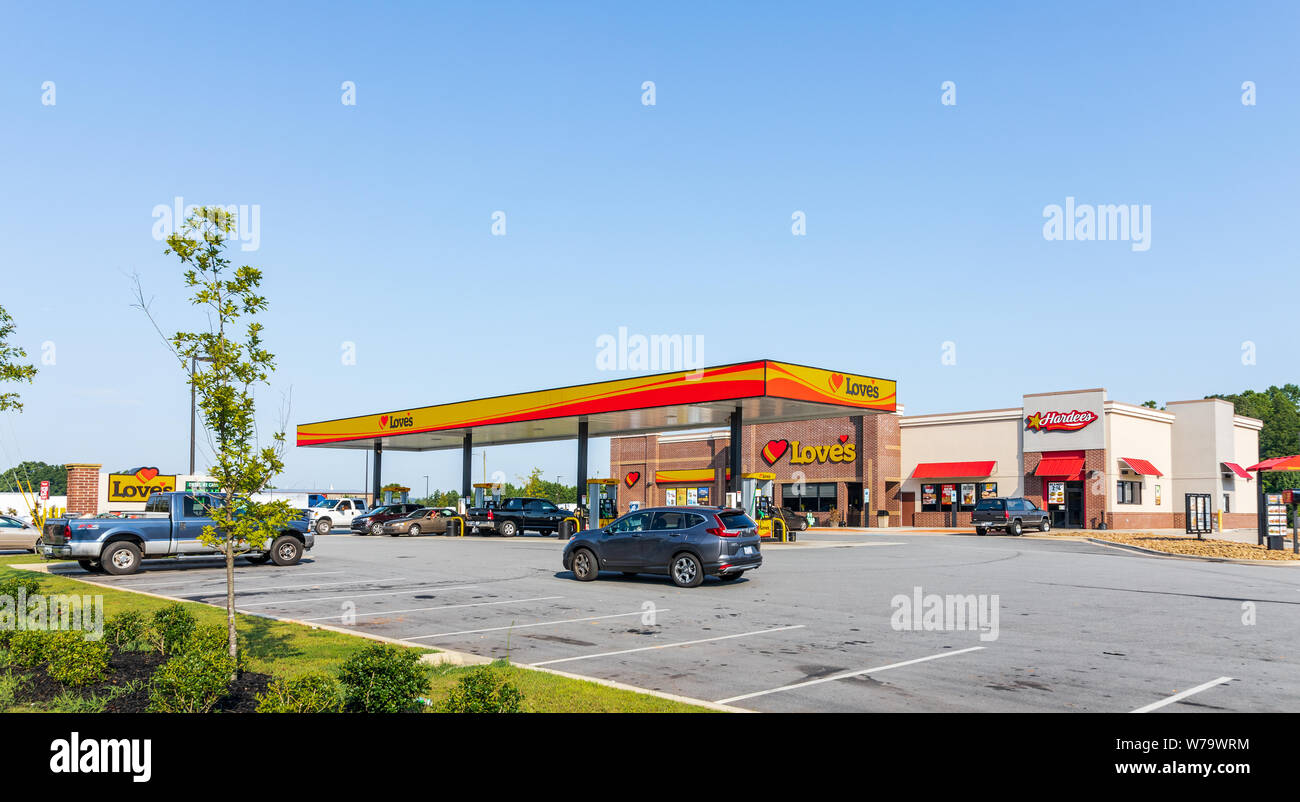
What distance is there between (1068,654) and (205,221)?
417 inches

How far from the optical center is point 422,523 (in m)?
42.8

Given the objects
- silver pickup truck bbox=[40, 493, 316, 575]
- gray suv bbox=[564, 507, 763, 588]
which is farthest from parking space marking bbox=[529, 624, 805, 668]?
silver pickup truck bbox=[40, 493, 316, 575]

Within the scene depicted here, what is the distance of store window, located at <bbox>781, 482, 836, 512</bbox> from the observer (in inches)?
2341

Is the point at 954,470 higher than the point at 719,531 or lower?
higher

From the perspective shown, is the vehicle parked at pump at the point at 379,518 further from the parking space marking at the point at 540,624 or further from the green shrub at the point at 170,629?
the green shrub at the point at 170,629

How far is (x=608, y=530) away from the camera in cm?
1953

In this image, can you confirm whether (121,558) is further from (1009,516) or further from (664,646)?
(1009,516)

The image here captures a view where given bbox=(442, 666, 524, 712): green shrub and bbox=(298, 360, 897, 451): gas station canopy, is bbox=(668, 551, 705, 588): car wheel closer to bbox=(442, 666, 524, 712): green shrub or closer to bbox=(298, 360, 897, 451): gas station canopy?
bbox=(442, 666, 524, 712): green shrub

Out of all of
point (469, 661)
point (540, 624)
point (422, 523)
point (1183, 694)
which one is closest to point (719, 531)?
point (540, 624)

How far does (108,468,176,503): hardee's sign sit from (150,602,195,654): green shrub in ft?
120

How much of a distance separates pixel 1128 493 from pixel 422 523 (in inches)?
1521

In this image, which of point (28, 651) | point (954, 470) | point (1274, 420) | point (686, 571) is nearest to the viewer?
point (28, 651)

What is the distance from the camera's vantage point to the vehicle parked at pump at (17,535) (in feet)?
99.1

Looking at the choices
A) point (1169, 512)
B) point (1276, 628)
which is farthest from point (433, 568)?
point (1169, 512)
